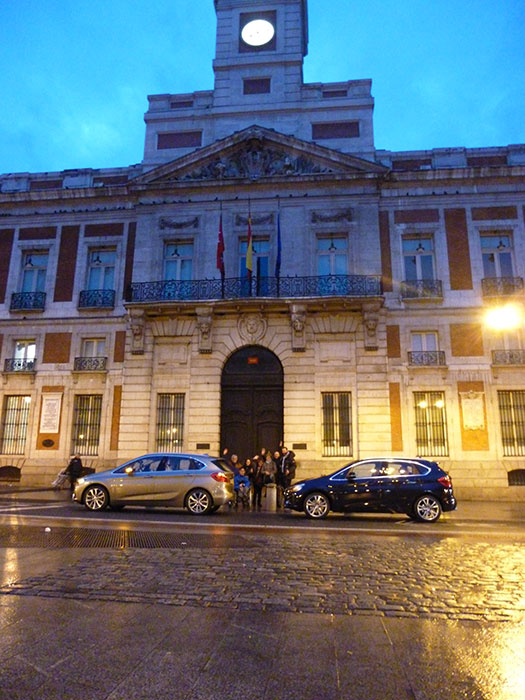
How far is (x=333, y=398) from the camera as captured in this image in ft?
64.4

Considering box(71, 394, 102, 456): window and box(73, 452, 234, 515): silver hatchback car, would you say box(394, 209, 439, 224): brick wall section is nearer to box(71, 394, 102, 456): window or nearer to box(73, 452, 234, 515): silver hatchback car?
box(73, 452, 234, 515): silver hatchback car

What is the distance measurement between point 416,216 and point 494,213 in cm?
315

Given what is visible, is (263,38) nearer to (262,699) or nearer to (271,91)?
(271,91)

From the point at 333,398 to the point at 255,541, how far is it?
11.9m

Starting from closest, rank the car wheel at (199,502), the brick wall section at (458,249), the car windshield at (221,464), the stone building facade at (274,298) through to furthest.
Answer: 1. the car wheel at (199,502)
2. the car windshield at (221,464)
3. the stone building facade at (274,298)
4. the brick wall section at (458,249)

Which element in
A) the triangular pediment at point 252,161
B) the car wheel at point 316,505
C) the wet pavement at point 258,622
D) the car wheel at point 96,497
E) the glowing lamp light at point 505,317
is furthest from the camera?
the triangular pediment at point 252,161

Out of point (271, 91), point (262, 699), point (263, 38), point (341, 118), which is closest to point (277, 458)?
point (262, 699)

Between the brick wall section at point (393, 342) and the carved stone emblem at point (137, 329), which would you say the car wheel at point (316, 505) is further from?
the carved stone emblem at point (137, 329)

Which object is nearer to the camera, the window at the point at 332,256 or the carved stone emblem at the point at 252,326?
the carved stone emblem at the point at 252,326

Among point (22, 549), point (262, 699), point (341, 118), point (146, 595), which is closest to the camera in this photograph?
point (262, 699)

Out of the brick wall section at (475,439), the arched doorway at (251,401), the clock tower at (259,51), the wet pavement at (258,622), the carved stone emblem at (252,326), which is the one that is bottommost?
the wet pavement at (258,622)

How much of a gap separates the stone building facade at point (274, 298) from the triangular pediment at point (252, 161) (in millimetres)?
67

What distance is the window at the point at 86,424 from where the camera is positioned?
20594 mm

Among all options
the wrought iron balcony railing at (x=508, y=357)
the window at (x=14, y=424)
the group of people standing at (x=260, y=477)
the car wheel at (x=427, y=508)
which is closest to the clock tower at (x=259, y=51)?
the wrought iron balcony railing at (x=508, y=357)
